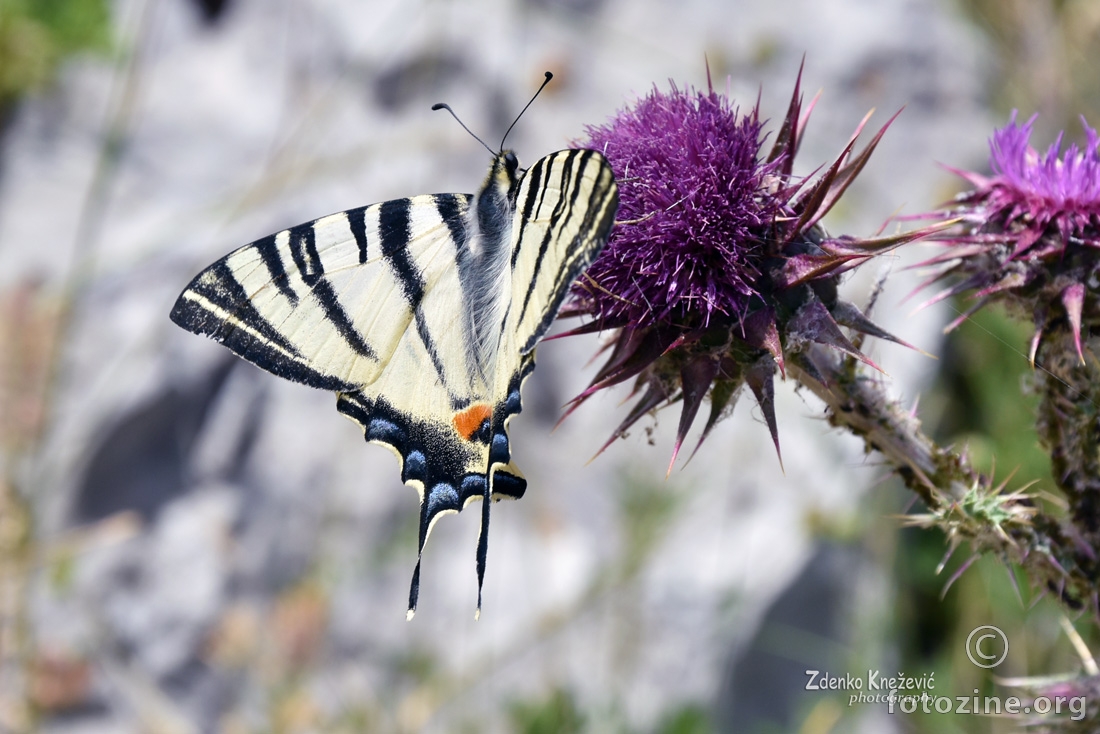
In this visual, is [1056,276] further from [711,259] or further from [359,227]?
[359,227]

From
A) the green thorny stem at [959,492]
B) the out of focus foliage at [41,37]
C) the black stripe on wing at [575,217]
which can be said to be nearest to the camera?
the black stripe on wing at [575,217]

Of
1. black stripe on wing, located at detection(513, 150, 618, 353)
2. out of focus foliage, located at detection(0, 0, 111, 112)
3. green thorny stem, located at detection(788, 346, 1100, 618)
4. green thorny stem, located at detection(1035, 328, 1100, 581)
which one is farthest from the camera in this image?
out of focus foliage, located at detection(0, 0, 111, 112)

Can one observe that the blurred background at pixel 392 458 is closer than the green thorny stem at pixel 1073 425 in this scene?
No

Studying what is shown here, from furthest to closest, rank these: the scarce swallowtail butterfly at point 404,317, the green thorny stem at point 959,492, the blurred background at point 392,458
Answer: the blurred background at point 392,458
the scarce swallowtail butterfly at point 404,317
the green thorny stem at point 959,492

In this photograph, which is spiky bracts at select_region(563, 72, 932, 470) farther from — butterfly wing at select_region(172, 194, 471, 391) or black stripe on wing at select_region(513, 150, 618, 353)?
butterfly wing at select_region(172, 194, 471, 391)

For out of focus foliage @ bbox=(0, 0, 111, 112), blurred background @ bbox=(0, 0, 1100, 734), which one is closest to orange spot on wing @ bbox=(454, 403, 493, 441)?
blurred background @ bbox=(0, 0, 1100, 734)

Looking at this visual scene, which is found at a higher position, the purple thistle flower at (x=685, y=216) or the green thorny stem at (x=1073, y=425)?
the purple thistle flower at (x=685, y=216)

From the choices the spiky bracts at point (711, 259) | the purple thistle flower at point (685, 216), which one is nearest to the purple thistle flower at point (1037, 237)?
the spiky bracts at point (711, 259)

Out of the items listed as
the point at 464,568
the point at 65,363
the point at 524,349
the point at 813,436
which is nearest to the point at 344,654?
the point at 464,568

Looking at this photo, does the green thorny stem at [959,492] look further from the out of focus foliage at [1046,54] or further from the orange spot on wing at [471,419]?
the out of focus foliage at [1046,54]
